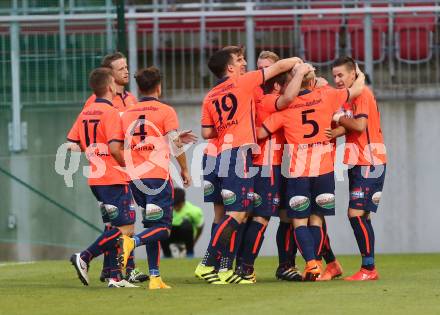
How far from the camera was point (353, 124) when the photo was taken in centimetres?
1227

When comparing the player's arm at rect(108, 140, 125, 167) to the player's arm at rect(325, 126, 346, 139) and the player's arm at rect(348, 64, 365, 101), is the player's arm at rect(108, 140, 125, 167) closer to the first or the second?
the player's arm at rect(325, 126, 346, 139)

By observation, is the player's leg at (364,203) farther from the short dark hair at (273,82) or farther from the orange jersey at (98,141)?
the orange jersey at (98,141)

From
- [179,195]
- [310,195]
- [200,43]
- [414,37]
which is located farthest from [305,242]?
[414,37]

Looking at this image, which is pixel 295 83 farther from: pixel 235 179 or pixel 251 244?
pixel 251 244

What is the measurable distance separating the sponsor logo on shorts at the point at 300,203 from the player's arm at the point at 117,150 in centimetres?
153

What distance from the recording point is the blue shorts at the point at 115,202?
40.2ft

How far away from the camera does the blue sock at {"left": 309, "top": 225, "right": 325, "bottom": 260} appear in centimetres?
1239

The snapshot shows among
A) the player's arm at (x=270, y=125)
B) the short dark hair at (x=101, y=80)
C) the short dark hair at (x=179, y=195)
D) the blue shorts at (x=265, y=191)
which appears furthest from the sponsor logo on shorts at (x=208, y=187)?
the short dark hair at (x=179, y=195)

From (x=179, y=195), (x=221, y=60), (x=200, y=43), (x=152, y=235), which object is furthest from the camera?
(x=200, y=43)

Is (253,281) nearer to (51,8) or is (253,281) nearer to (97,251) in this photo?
(97,251)

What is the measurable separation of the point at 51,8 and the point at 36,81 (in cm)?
105

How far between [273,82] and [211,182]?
1040mm

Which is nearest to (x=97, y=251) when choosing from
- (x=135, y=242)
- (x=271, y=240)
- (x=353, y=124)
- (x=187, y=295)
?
(x=135, y=242)

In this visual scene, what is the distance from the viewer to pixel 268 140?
1233 centimetres
